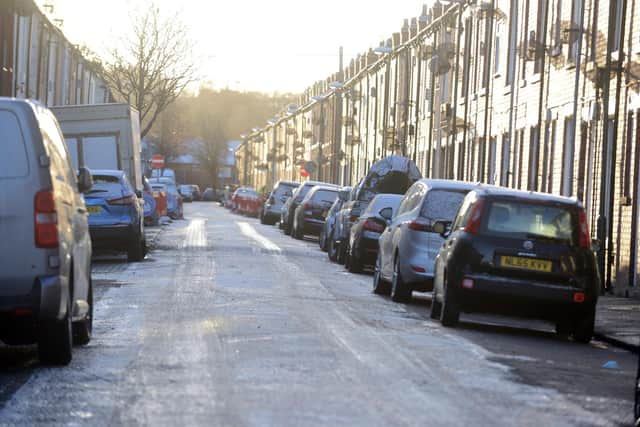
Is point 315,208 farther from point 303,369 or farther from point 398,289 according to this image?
point 303,369

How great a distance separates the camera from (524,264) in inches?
555

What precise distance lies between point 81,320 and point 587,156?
18.3 metres

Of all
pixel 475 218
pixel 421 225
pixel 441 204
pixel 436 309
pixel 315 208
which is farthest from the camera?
pixel 315 208

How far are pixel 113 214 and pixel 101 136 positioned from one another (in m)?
5.76

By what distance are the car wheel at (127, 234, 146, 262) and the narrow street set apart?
6.21 meters

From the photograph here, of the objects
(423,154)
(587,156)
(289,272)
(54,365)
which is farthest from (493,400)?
(423,154)

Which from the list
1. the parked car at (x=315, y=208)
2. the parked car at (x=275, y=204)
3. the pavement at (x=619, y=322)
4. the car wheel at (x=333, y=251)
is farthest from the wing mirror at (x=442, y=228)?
the parked car at (x=275, y=204)

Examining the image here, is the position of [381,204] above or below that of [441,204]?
below

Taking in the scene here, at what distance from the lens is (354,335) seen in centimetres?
1245

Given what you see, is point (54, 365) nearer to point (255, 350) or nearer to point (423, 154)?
point (255, 350)

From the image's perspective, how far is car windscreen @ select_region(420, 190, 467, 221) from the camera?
57.1 feet

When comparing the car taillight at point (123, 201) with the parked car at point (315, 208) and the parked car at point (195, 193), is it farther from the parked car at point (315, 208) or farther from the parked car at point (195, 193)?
the parked car at point (195, 193)

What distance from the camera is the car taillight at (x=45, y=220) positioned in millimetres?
9133

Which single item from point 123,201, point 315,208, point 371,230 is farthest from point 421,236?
point 315,208
